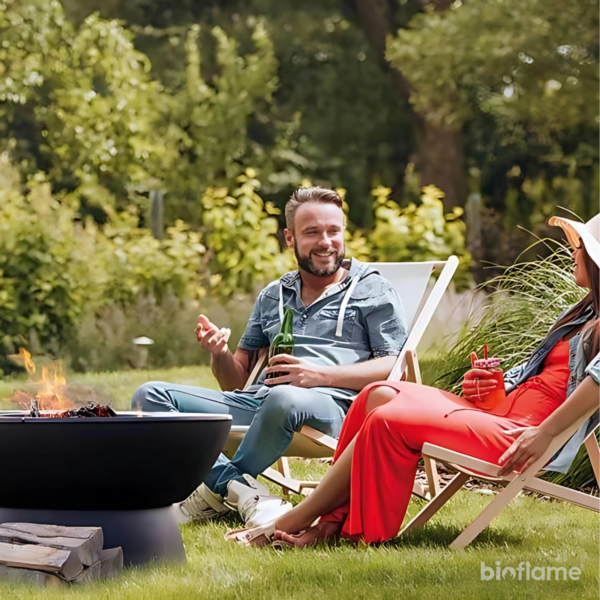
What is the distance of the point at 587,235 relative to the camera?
2.52 metres

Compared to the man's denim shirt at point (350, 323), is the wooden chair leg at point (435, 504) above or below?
below

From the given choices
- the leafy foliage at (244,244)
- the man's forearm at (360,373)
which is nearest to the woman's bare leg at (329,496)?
the man's forearm at (360,373)

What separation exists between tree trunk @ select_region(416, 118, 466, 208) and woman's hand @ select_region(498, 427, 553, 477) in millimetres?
9267

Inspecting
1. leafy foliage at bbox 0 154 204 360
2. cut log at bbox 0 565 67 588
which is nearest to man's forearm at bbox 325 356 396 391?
cut log at bbox 0 565 67 588

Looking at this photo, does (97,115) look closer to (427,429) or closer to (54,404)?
(54,404)

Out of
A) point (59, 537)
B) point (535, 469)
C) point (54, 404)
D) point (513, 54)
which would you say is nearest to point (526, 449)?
point (535, 469)

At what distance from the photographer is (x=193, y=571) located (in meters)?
2.51

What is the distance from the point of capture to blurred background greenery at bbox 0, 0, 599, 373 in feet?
26.5

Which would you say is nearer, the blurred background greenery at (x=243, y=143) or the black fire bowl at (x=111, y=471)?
the black fire bowl at (x=111, y=471)

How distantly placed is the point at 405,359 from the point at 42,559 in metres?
1.45

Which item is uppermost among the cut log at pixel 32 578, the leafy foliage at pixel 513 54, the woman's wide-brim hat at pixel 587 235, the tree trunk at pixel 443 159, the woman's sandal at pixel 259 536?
the leafy foliage at pixel 513 54

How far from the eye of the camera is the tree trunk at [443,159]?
11.6m

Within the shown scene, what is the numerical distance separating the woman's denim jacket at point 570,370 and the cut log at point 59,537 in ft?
4.00

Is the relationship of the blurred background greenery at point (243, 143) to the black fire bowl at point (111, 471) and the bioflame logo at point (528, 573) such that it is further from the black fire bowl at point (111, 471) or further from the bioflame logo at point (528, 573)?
the bioflame logo at point (528, 573)
